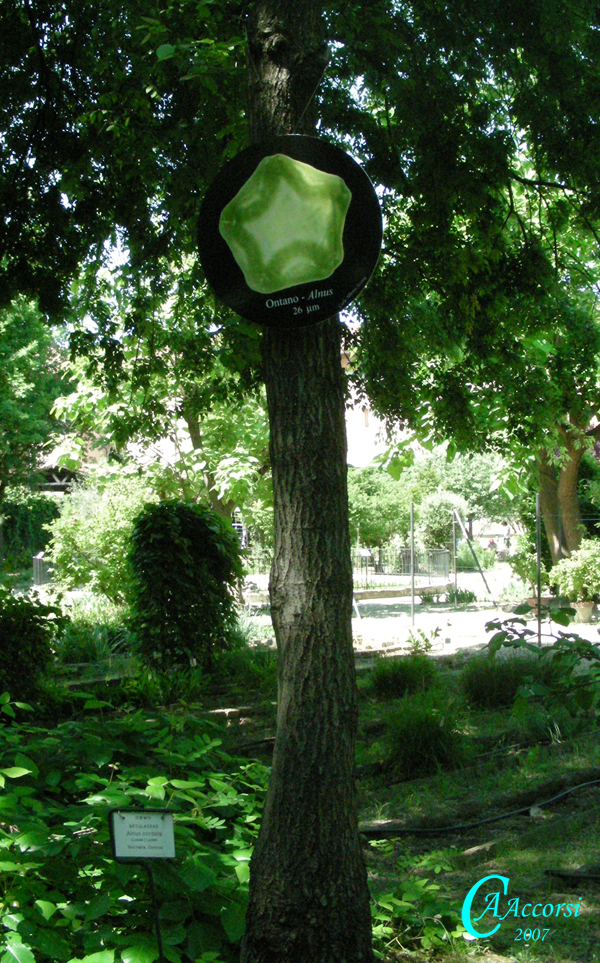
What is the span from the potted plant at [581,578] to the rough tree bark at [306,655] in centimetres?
1646

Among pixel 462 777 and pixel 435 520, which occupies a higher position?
pixel 435 520

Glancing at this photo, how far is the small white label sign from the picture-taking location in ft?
8.92

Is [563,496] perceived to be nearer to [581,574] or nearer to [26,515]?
[581,574]

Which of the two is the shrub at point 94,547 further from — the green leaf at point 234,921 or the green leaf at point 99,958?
the green leaf at point 99,958

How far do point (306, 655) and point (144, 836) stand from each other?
847 mm

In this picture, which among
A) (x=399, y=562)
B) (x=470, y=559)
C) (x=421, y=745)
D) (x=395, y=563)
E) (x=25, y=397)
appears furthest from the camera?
(x=25, y=397)

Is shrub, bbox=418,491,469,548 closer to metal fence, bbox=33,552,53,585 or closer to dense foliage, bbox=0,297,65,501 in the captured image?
dense foliage, bbox=0,297,65,501

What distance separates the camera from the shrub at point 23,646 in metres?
7.95

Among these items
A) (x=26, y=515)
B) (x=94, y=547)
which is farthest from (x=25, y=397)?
(x=94, y=547)

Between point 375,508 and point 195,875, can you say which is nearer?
point 195,875

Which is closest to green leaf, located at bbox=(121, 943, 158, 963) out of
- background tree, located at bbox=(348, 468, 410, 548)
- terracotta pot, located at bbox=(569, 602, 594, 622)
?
terracotta pot, located at bbox=(569, 602, 594, 622)

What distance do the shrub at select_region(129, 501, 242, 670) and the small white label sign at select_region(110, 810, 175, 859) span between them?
22.1ft

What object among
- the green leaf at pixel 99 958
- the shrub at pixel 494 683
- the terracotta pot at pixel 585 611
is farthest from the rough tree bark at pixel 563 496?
the green leaf at pixel 99 958

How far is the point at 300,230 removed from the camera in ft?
11.4
